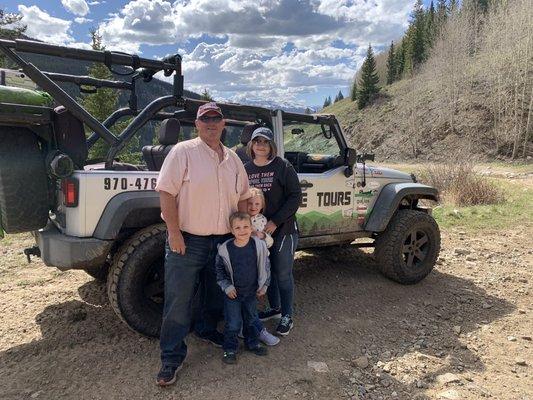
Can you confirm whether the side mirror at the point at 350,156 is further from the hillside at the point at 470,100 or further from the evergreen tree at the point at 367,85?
the evergreen tree at the point at 367,85

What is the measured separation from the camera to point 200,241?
2.96m

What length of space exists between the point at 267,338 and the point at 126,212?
4.77 ft

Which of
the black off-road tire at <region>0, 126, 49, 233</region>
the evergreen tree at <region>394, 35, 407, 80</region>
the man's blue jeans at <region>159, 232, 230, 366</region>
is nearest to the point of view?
the man's blue jeans at <region>159, 232, 230, 366</region>

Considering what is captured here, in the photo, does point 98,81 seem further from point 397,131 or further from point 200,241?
point 397,131

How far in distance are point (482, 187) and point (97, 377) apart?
37.2 feet

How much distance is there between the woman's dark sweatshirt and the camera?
3.50 meters

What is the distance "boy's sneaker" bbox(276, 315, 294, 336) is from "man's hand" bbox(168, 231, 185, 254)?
51.1 inches

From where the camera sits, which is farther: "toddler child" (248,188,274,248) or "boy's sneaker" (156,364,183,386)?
"toddler child" (248,188,274,248)

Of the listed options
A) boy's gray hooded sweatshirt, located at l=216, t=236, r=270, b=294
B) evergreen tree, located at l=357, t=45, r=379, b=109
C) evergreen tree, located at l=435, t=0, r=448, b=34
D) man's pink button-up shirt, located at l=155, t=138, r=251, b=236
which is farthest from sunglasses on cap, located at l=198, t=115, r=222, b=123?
evergreen tree, located at l=357, t=45, r=379, b=109

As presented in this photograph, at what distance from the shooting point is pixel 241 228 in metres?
3.02

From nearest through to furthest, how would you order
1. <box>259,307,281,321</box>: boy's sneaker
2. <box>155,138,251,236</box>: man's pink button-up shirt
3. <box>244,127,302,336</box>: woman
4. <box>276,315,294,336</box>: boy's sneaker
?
<box>155,138,251,236</box>: man's pink button-up shirt, <box>244,127,302,336</box>: woman, <box>276,315,294,336</box>: boy's sneaker, <box>259,307,281,321</box>: boy's sneaker

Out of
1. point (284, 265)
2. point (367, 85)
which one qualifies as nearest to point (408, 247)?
point (284, 265)

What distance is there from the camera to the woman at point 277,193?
3.47 meters

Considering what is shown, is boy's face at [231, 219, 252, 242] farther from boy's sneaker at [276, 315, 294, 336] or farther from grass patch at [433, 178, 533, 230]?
grass patch at [433, 178, 533, 230]
